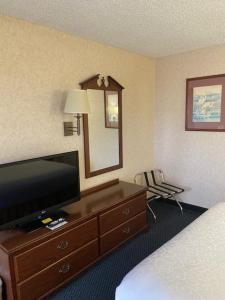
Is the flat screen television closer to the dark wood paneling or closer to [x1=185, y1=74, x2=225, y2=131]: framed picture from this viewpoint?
the dark wood paneling

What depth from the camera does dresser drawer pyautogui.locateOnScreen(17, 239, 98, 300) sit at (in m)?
1.76

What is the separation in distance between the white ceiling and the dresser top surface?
176 centimetres

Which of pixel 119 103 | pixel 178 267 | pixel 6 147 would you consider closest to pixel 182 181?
pixel 119 103

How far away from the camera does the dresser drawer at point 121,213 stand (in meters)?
2.36

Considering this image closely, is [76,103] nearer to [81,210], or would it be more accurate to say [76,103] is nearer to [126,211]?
[81,210]

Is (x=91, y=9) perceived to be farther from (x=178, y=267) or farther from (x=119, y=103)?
(x=178, y=267)

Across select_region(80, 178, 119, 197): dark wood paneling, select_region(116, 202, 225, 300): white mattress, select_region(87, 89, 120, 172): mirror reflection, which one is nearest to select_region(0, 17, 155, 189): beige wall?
select_region(80, 178, 119, 197): dark wood paneling

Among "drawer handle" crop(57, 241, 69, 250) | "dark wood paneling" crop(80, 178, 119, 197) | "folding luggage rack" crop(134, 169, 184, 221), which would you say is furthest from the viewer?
"folding luggage rack" crop(134, 169, 184, 221)

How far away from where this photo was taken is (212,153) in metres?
3.22

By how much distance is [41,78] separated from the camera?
226 cm

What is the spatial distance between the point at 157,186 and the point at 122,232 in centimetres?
120

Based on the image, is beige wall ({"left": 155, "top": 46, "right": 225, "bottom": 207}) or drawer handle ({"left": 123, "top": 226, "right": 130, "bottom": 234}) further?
beige wall ({"left": 155, "top": 46, "right": 225, "bottom": 207})

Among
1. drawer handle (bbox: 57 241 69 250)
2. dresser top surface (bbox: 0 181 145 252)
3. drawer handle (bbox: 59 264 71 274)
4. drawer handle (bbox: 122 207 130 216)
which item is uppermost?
dresser top surface (bbox: 0 181 145 252)

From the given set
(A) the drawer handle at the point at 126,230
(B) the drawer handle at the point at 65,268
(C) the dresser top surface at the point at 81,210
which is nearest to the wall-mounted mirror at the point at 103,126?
(C) the dresser top surface at the point at 81,210
